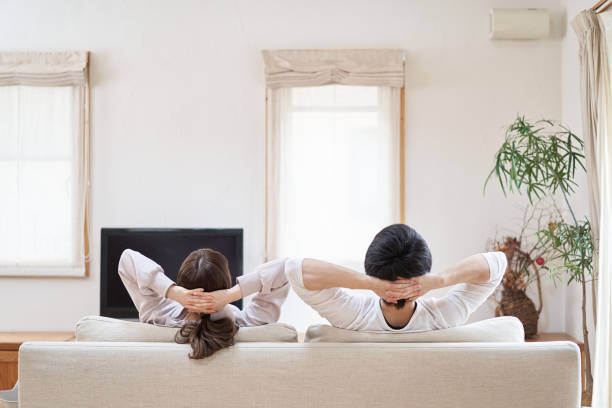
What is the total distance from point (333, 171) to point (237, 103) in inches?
32.8

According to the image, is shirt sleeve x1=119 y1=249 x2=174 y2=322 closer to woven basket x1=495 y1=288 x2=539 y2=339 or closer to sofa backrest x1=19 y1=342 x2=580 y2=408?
sofa backrest x1=19 y1=342 x2=580 y2=408

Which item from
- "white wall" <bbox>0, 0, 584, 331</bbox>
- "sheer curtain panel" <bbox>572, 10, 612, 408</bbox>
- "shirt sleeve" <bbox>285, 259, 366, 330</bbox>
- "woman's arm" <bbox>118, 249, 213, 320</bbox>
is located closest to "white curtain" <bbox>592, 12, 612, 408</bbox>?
"sheer curtain panel" <bbox>572, 10, 612, 408</bbox>

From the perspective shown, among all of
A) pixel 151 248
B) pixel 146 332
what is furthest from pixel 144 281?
pixel 151 248

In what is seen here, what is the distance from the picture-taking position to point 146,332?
1.78 meters

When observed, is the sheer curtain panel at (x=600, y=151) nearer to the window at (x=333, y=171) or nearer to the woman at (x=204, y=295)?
the window at (x=333, y=171)

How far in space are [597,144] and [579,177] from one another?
575 millimetres

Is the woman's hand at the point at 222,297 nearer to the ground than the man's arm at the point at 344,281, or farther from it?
nearer to the ground

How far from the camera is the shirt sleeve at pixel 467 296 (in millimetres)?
1880

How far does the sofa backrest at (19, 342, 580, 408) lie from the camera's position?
1669 millimetres

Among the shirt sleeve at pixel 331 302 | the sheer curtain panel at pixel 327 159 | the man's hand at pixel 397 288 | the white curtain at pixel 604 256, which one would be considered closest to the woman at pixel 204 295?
the shirt sleeve at pixel 331 302

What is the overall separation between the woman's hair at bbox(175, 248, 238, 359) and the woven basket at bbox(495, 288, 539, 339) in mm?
2517

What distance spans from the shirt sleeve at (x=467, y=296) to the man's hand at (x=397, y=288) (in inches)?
6.3

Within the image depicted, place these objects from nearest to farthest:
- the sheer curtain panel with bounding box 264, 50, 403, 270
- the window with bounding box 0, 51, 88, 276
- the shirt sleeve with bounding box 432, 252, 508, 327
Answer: the shirt sleeve with bounding box 432, 252, 508, 327, the sheer curtain panel with bounding box 264, 50, 403, 270, the window with bounding box 0, 51, 88, 276

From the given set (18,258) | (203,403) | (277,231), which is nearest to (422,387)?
(203,403)
